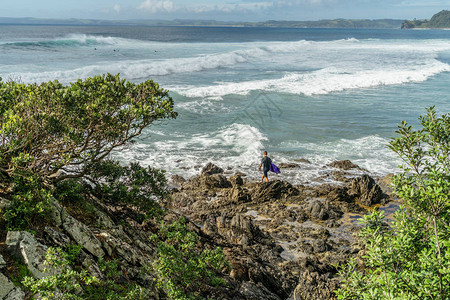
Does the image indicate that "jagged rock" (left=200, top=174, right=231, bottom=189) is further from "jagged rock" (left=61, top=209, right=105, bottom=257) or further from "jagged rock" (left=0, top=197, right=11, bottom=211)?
"jagged rock" (left=0, top=197, right=11, bottom=211)

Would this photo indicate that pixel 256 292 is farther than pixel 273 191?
No

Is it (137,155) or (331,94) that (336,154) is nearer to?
(137,155)

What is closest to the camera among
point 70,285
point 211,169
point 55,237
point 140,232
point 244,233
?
point 70,285

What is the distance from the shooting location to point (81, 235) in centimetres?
712

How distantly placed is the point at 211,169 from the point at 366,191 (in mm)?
7494

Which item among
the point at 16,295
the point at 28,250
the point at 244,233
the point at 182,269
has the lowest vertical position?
the point at 244,233

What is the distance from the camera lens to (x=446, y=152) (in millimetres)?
5297

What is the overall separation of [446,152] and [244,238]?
7.67 metres

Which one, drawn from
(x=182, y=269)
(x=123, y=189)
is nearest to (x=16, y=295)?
(x=182, y=269)

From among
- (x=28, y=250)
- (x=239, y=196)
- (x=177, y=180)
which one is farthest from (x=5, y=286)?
(x=177, y=180)

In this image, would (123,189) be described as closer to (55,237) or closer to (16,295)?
(55,237)

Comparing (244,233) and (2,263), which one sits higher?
(2,263)

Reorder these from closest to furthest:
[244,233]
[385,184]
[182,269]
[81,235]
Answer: [182,269] → [81,235] → [244,233] → [385,184]

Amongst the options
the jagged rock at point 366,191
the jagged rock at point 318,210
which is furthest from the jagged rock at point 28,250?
the jagged rock at point 366,191
